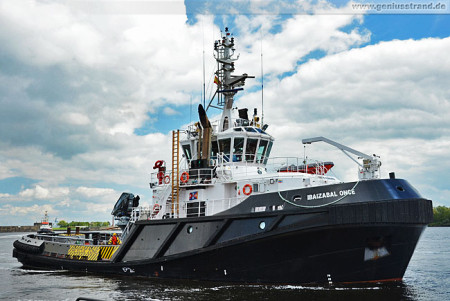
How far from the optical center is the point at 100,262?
1403cm

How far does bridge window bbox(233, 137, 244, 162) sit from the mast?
4.83ft

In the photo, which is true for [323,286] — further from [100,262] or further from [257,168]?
[100,262]

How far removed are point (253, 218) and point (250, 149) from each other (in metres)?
3.12

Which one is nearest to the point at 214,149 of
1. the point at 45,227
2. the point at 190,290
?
the point at 190,290

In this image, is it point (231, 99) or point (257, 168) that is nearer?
point (257, 168)

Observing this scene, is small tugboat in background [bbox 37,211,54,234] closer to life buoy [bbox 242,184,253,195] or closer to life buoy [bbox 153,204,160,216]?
life buoy [bbox 153,204,160,216]

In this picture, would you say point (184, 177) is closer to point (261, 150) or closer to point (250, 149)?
point (250, 149)

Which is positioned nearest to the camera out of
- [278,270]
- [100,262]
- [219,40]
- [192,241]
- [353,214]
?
[353,214]

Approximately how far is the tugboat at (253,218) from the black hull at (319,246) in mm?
25

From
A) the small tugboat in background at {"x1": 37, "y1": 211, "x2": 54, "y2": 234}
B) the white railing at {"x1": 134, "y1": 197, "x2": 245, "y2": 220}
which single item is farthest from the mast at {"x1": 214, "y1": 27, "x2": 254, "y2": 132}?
the small tugboat in background at {"x1": 37, "y1": 211, "x2": 54, "y2": 234}

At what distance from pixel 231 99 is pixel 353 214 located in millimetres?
6562

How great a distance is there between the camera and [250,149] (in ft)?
44.0

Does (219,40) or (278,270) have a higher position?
(219,40)

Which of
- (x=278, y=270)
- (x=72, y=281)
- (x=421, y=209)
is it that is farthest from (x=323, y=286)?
(x=72, y=281)
